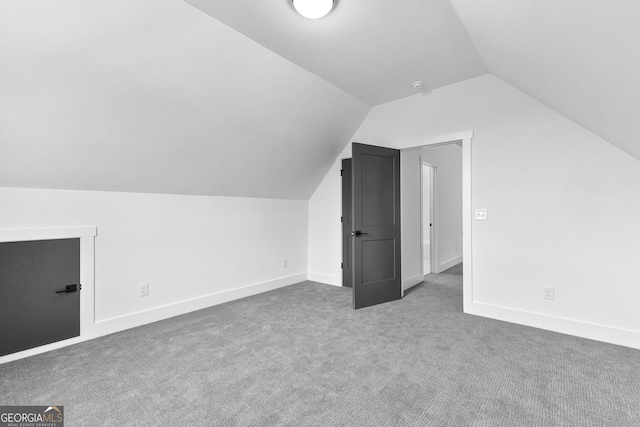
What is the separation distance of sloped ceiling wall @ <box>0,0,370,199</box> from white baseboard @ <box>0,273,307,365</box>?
4.18 ft

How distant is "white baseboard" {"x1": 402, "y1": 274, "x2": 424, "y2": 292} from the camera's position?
4.17m

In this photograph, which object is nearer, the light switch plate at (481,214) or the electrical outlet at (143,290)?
the electrical outlet at (143,290)

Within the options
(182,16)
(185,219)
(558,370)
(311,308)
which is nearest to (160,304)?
(185,219)

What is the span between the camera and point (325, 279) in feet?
15.1

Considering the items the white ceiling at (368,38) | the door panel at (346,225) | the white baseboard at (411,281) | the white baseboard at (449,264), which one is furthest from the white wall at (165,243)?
the white baseboard at (449,264)

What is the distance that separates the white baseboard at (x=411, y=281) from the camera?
13.7 ft

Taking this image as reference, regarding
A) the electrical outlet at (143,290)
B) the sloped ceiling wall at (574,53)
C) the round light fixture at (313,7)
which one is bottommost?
the electrical outlet at (143,290)

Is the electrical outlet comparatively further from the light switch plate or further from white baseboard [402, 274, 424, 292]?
the light switch plate

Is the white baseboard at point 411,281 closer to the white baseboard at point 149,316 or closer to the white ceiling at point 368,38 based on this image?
the white baseboard at point 149,316

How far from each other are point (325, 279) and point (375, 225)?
4.75 ft

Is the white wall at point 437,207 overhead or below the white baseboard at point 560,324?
overhead

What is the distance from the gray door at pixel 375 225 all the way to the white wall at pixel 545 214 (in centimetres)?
73

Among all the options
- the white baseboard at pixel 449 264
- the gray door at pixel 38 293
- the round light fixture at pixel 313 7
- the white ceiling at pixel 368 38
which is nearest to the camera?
the round light fixture at pixel 313 7

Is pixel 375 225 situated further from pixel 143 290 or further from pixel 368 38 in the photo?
pixel 143 290
